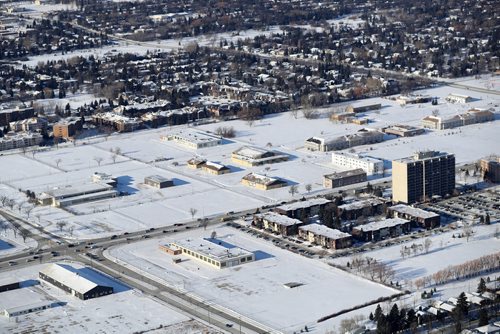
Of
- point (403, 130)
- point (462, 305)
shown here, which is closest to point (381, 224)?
point (462, 305)

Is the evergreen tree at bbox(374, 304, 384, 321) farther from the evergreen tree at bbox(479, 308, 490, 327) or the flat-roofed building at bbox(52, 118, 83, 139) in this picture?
the flat-roofed building at bbox(52, 118, 83, 139)

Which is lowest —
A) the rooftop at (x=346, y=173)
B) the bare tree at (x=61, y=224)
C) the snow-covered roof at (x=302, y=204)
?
the bare tree at (x=61, y=224)

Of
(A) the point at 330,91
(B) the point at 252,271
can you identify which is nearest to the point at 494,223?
(B) the point at 252,271

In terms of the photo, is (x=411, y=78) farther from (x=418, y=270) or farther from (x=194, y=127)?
(x=418, y=270)

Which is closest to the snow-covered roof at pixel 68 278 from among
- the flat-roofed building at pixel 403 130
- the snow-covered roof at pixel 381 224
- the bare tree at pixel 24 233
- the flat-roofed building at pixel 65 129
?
the bare tree at pixel 24 233

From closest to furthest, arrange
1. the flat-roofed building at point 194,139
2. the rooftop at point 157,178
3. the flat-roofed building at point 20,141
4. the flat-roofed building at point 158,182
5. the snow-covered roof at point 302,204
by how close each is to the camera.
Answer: the snow-covered roof at point 302,204 → the flat-roofed building at point 158,182 → the rooftop at point 157,178 → the flat-roofed building at point 194,139 → the flat-roofed building at point 20,141

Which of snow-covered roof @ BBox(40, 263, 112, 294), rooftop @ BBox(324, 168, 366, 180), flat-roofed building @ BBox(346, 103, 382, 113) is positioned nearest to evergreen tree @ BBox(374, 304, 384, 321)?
snow-covered roof @ BBox(40, 263, 112, 294)

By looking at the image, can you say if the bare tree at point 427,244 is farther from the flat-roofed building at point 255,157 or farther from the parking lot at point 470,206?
the flat-roofed building at point 255,157
